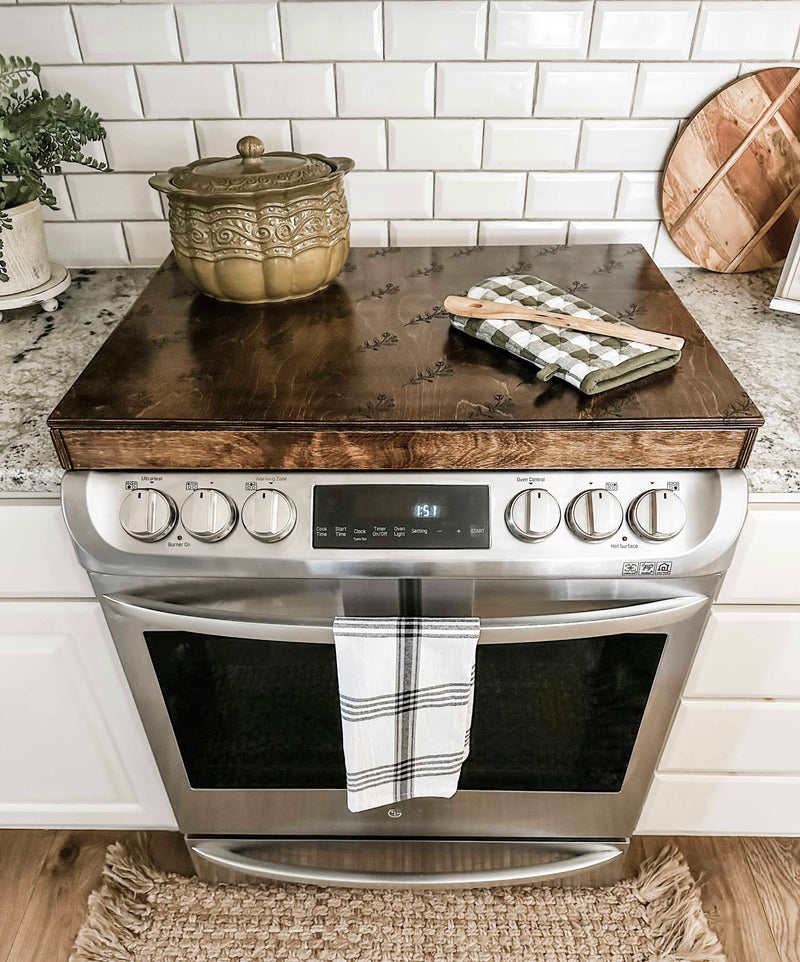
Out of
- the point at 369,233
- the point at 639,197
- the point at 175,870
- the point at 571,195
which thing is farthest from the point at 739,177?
the point at 175,870

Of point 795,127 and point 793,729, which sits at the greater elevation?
point 795,127

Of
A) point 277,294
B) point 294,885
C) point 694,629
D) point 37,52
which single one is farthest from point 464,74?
point 294,885

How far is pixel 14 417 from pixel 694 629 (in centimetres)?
84

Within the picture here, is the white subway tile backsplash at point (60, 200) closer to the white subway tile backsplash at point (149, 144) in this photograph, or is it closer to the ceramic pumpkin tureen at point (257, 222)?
the white subway tile backsplash at point (149, 144)

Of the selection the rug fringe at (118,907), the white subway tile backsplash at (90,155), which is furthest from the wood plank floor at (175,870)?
the white subway tile backsplash at (90,155)

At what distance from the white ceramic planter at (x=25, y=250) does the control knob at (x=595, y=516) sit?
856 millimetres

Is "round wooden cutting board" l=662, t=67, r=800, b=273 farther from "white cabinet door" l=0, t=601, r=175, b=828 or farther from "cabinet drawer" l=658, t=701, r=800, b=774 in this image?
"white cabinet door" l=0, t=601, r=175, b=828

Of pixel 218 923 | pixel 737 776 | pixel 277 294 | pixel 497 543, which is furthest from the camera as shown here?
pixel 218 923

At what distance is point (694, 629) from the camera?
0.87m

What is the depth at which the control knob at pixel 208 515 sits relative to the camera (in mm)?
790

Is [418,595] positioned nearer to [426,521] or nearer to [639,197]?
[426,521]

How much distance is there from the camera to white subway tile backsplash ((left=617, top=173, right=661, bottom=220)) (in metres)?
1.20

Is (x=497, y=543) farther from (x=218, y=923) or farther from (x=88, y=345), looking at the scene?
(x=218, y=923)

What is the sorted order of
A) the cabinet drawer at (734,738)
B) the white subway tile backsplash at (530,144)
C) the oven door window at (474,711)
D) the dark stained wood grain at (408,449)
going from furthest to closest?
the white subway tile backsplash at (530,144)
the cabinet drawer at (734,738)
the oven door window at (474,711)
the dark stained wood grain at (408,449)
